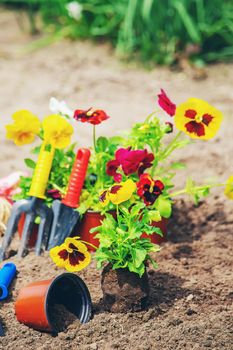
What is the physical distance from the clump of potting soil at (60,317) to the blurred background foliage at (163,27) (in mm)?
2693

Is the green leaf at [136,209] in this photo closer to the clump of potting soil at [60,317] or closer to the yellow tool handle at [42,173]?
the clump of potting soil at [60,317]

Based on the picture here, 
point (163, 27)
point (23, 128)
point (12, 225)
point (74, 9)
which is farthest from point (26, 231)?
point (74, 9)

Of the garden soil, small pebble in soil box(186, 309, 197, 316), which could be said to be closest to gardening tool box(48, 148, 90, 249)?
the garden soil

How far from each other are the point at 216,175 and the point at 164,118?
0.71m

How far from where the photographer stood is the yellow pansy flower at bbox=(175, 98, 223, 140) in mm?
2604

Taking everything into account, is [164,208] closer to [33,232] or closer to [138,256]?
[138,256]

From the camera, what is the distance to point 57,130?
2.73 m

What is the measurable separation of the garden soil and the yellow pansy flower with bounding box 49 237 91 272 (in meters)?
0.19

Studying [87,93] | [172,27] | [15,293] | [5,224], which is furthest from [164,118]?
[15,293]

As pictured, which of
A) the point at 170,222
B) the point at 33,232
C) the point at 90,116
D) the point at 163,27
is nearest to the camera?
the point at 90,116

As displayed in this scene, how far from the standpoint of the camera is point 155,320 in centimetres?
242

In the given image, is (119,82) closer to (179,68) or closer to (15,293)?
(179,68)

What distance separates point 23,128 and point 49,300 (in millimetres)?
692

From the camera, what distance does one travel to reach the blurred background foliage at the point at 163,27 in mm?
4805
